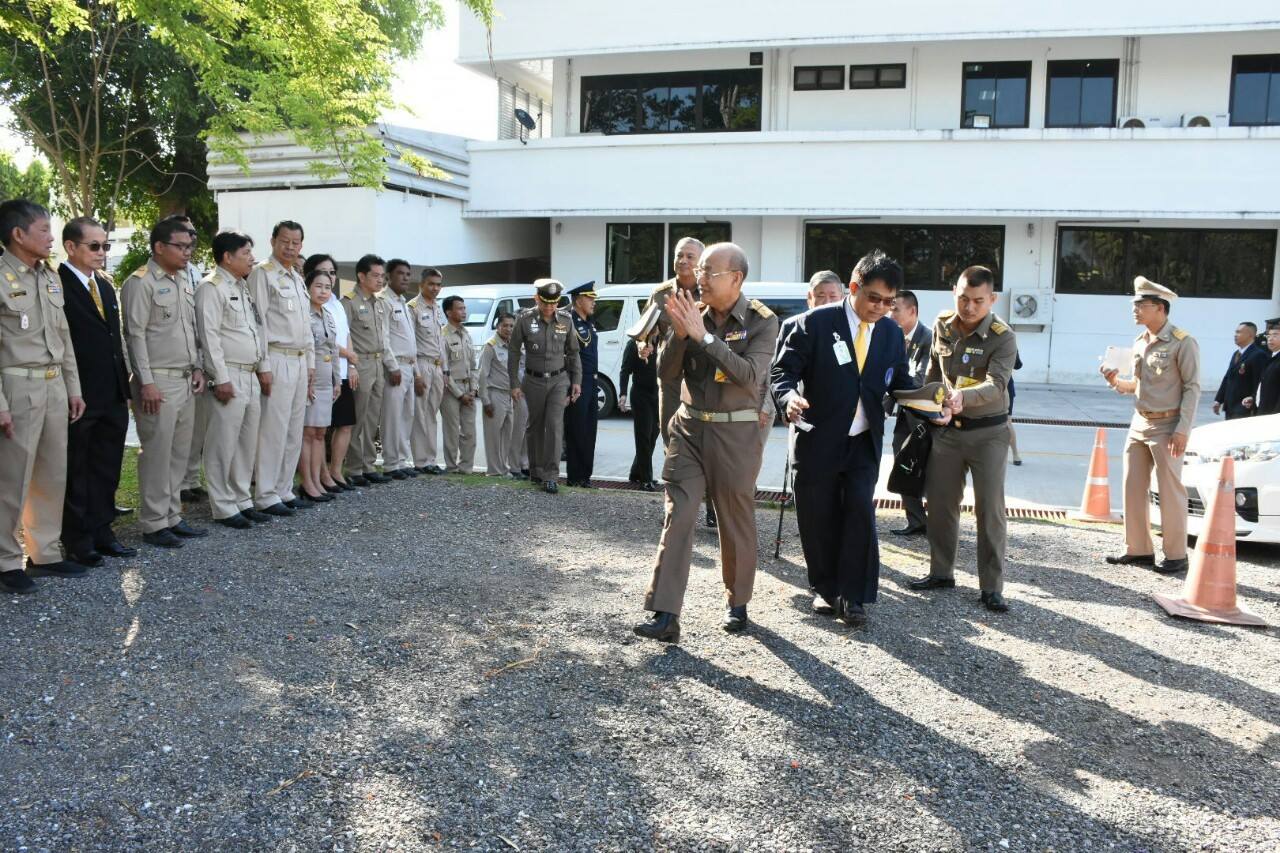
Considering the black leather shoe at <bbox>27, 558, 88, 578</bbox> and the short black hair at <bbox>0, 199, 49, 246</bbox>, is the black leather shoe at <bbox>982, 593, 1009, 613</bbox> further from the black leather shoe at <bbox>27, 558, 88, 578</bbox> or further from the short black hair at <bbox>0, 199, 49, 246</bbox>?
the short black hair at <bbox>0, 199, 49, 246</bbox>

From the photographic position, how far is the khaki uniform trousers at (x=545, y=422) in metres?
9.13

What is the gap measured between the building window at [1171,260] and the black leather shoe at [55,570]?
19.3m

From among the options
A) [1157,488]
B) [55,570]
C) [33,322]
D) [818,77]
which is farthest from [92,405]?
[818,77]

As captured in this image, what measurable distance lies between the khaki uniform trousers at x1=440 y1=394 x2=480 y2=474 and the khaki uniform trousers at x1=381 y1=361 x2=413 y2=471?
948mm

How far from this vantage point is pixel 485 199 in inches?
853

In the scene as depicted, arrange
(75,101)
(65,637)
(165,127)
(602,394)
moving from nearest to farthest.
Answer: (65,637) < (602,394) < (75,101) < (165,127)

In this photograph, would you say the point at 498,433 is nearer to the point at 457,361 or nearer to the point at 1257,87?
the point at 457,361

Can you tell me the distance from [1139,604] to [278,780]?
5058mm

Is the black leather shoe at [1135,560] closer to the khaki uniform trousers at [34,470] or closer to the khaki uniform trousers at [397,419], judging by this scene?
the khaki uniform trousers at [397,419]

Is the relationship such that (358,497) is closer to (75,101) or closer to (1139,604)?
(1139,604)

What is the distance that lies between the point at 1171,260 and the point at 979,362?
16804mm

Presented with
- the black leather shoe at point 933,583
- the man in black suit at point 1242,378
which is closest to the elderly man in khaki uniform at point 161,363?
the black leather shoe at point 933,583

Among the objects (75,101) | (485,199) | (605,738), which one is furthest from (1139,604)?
(75,101)

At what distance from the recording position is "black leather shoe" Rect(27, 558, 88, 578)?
18.1 ft
